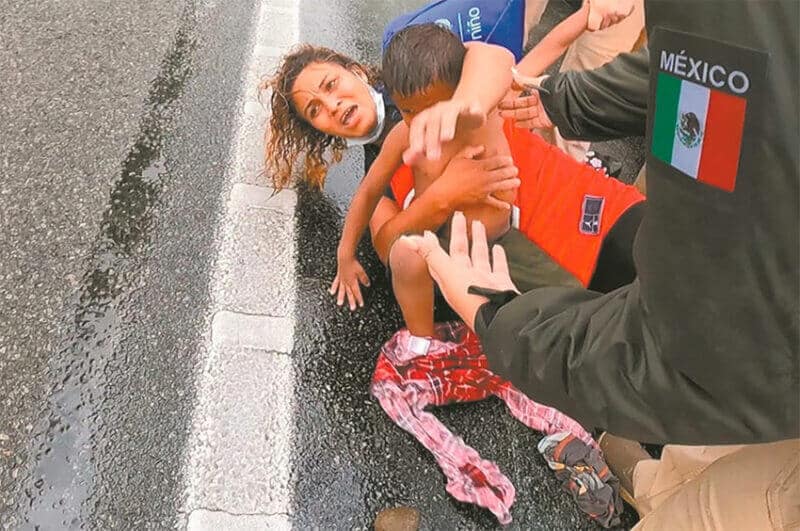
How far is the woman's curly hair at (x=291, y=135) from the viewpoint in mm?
2553

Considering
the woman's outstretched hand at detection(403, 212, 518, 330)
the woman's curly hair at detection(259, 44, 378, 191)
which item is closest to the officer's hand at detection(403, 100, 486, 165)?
the woman's outstretched hand at detection(403, 212, 518, 330)

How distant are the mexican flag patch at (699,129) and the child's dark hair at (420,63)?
1212 mm

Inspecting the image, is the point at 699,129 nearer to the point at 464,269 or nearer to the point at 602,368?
the point at 602,368

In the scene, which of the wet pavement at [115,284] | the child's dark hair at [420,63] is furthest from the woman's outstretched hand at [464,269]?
the wet pavement at [115,284]

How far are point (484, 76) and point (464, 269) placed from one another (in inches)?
28.2

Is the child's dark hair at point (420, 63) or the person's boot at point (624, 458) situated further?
the child's dark hair at point (420, 63)

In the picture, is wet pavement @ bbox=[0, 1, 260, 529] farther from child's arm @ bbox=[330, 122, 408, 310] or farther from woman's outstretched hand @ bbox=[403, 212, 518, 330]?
woman's outstretched hand @ bbox=[403, 212, 518, 330]

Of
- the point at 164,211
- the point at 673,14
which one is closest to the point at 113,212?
the point at 164,211

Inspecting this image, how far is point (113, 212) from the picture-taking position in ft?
7.60

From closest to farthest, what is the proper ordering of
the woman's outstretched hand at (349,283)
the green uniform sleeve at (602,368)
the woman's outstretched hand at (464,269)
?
1. the green uniform sleeve at (602,368)
2. the woman's outstretched hand at (464,269)
3. the woman's outstretched hand at (349,283)

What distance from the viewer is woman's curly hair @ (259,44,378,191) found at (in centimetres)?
255

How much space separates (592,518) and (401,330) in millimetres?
751

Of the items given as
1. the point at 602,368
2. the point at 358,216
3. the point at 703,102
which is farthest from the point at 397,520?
the point at 703,102

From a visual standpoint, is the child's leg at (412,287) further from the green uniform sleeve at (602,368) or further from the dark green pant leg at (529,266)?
the green uniform sleeve at (602,368)
